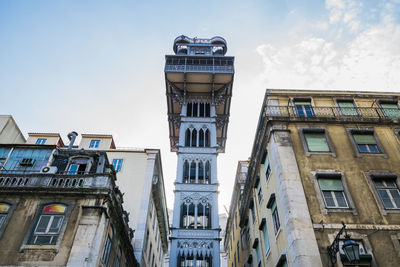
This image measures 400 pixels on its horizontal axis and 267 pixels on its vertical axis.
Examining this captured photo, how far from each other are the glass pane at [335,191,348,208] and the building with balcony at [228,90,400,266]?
5 cm

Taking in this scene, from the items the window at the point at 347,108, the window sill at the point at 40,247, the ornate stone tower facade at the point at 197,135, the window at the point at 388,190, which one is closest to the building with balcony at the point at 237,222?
the ornate stone tower facade at the point at 197,135

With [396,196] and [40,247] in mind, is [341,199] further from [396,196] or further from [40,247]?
[40,247]

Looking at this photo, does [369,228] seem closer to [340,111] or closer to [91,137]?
[340,111]

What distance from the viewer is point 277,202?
18.6m

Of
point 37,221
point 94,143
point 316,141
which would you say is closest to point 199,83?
point 94,143

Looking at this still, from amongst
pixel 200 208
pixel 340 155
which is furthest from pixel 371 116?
pixel 200 208

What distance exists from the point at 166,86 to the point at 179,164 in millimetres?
15382

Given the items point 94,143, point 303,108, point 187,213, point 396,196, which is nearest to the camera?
point 396,196

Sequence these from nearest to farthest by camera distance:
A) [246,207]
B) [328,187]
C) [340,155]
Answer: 1. [328,187]
2. [340,155]
3. [246,207]

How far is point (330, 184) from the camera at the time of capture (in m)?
18.0

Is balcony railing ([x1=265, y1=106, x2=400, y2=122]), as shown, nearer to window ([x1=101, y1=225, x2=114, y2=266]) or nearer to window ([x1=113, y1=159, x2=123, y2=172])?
window ([x1=101, y1=225, x2=114, y2=266])

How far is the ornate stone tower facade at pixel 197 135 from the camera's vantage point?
31750 mm

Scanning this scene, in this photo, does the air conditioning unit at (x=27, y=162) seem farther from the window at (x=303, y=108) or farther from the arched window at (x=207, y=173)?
the arched window at (x=207, y=173)

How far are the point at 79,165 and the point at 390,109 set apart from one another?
22.6 m
